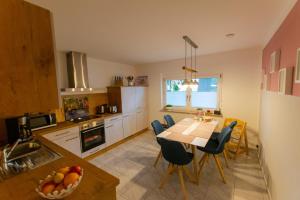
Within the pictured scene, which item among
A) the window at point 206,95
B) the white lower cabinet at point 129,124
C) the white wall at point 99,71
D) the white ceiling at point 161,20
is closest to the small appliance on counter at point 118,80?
the white wall at point 99,71

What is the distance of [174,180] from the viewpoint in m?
2.36

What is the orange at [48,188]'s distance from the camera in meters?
0.83

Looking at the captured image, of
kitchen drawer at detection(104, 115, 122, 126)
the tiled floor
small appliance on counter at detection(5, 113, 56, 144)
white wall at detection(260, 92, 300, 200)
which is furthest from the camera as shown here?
kitchen drawer at detection(104, 115, 122, 126)

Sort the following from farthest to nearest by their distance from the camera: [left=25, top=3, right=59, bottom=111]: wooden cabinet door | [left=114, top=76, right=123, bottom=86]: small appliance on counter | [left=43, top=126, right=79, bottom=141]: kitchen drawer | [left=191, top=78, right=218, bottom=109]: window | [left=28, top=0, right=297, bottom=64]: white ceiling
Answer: [left=114, top=76, right=123, bottom=86]: small appliance on counter
[left=191, top=78, right=218, bottom=109]: window
[left=43, top=126, right=79, bottom=141]: kitchen drawer
[left=28, top=0, right=297, bottom=64]: white ceiling
[left=25, top=3, right=59, bottom=111]: wooden cabinet door

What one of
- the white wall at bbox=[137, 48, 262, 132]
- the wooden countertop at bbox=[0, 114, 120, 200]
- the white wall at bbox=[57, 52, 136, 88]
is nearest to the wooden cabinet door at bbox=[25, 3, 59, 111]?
the wooden countertop at bbox=[0, 114, 120, 200]

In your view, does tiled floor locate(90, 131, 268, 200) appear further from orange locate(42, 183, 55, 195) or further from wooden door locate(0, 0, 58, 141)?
wooden door locate(0, 0, 58, 141)

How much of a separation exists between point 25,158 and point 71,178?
887mm

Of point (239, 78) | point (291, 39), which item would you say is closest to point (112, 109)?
point (239, 78)

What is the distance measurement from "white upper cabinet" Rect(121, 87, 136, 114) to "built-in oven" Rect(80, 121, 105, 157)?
860 mm

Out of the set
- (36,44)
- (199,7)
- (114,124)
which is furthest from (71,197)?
(114,124)

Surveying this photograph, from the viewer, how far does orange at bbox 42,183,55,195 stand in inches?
32.6

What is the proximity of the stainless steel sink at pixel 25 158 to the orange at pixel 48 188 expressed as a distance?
1.68ft

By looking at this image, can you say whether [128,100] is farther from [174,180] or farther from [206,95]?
[174,180]

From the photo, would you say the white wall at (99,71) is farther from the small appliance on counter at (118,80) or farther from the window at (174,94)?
the window at (174,94)
